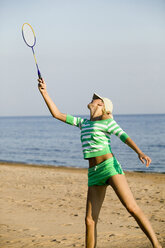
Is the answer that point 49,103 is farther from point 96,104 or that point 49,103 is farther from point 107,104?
point 107,104

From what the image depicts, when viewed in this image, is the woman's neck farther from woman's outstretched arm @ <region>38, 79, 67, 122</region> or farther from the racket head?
the racket head

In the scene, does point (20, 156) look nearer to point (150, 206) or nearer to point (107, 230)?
point (150, 206)

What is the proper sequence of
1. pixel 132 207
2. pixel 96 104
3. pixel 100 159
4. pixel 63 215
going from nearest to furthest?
pixel 132 207, pixel 100 159, pixel 96 104, pixel 63 215

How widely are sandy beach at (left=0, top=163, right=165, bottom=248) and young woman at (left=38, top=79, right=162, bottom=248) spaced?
1.59 meters

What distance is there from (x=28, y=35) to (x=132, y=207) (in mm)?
2931

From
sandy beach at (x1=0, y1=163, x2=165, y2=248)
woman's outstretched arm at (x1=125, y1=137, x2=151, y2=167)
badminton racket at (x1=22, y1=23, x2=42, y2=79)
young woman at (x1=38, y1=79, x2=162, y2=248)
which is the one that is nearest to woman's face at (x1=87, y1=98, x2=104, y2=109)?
young woman at (x1=38, y1=79, x2=162, y2=248)

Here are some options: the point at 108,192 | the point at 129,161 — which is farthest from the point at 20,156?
the point at 108,192

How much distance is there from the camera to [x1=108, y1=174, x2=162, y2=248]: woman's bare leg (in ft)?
13.1

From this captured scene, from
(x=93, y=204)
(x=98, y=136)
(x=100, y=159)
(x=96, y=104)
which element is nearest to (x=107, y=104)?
(x=96, y=104)

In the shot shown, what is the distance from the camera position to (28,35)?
5371mm

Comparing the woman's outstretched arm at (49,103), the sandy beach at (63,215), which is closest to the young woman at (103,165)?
the woman's outstretched arm at (49,103)

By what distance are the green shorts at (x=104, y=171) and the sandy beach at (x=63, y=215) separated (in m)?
1.86

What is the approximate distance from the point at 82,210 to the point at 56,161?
1469 centimetres

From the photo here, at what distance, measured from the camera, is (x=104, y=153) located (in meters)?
4.09
